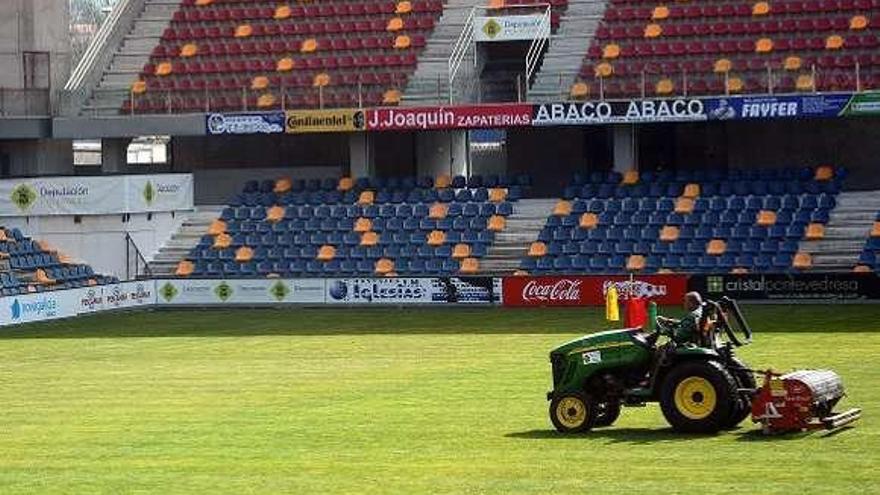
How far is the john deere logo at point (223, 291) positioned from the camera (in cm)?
5212

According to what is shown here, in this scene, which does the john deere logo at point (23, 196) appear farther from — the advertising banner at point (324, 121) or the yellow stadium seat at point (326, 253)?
the yellow stadium seat at point (326, 253)

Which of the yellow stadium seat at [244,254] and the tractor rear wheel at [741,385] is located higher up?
the yellow stadium seat at [244,254]

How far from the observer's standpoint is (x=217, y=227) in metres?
55.4

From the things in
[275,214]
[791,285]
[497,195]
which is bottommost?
[791,285]

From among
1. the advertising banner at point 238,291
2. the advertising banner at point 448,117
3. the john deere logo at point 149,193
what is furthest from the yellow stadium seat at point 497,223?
the john deere logo at point 149,193

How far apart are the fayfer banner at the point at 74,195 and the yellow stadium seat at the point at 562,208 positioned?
12.1 meters

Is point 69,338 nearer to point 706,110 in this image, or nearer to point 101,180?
point 101,180

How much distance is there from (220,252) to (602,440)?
33.1m

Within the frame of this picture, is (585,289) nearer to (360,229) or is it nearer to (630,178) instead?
(630,178)

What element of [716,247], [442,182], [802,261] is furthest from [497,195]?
[802,261]

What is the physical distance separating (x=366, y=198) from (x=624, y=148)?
7.69 m

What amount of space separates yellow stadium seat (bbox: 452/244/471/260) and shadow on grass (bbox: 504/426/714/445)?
2835 cm

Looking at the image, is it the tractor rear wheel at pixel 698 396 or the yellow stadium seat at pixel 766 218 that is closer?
the tractor rear wheel at pixel 698 396

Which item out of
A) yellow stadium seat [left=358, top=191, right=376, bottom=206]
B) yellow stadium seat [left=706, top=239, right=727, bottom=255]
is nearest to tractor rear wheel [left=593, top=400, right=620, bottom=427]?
yellow stadium seat [left=706, top=239, right=727, bottom=255]
